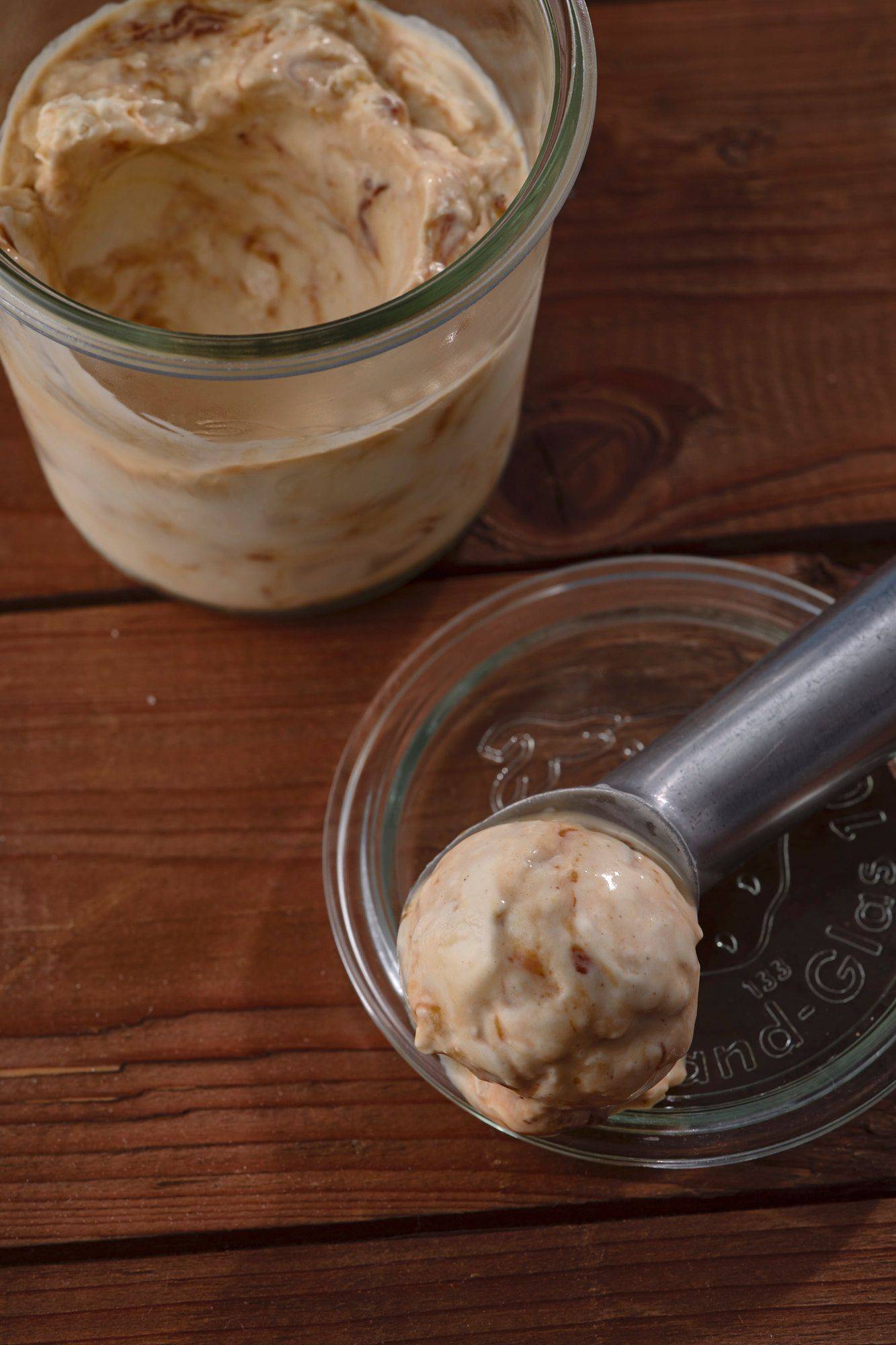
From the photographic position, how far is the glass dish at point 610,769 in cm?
60

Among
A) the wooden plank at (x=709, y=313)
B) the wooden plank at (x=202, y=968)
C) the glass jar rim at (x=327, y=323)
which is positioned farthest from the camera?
the wooden plank at (x=709, y=313)

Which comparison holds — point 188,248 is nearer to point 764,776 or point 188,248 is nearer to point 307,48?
point 307,48

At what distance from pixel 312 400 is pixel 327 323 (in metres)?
0.04

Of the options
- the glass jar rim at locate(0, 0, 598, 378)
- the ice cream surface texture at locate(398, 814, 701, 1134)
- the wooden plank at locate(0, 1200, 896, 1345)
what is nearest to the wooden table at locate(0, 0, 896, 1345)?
the wooden plank at locate(0, 1200, 896, 1345)

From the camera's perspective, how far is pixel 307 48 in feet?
1.95

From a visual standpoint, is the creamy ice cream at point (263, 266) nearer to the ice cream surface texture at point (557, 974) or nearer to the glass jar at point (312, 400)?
the glass jar at point (312, 400)

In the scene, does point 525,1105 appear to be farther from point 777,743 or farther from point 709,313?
point 709,313

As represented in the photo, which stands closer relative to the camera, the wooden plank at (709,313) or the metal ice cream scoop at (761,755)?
the metal ice cream scoop at (761,755)

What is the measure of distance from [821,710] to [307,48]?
15.0 inches

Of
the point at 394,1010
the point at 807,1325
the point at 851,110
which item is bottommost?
the point at 807,1325

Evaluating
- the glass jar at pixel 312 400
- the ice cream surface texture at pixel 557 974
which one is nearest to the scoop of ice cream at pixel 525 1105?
the ice cream surface texture at pixel 557 974

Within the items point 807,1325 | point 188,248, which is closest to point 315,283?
point 188,248

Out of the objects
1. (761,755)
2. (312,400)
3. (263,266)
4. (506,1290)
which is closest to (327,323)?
(312,400)

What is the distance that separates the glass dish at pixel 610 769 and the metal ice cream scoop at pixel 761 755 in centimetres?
7
